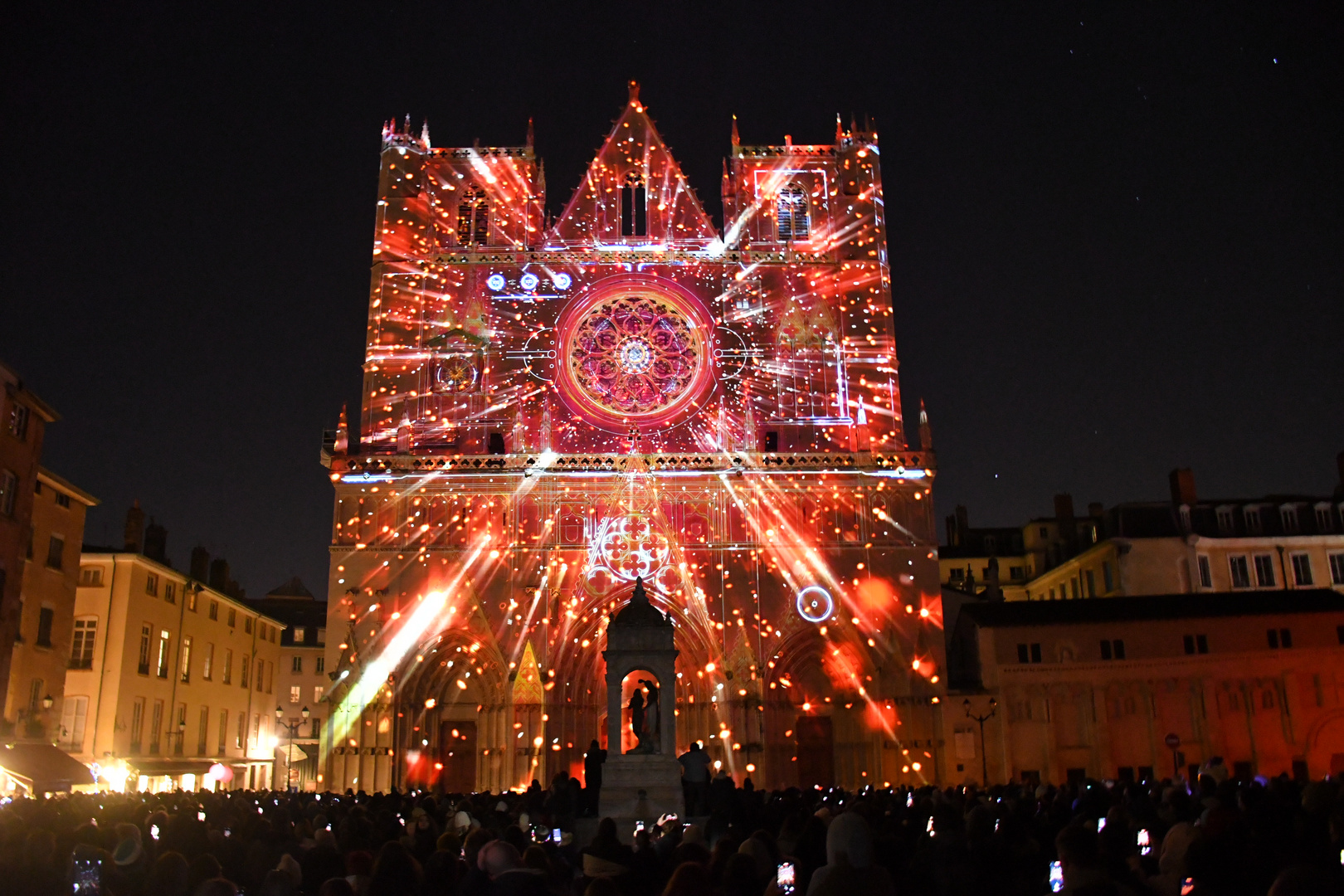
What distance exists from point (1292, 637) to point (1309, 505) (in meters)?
7.91

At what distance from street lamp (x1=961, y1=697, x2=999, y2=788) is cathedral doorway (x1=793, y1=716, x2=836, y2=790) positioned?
3.30 meters

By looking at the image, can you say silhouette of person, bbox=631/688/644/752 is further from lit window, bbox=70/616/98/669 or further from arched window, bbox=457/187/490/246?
arched window, bbox=457/187/490/246

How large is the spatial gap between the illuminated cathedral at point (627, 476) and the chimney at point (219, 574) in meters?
8.94

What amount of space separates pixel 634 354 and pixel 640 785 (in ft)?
54.2

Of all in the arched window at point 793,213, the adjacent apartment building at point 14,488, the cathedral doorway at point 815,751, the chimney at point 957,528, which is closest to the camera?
the adjacent apartment building at point 14,488

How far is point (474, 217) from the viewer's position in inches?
1246

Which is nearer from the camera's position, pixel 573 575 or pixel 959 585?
pixel 573 575

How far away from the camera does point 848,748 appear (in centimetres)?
2716

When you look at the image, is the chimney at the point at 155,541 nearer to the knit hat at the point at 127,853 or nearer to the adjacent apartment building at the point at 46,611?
the adjacent apartment building at the point at 46,611

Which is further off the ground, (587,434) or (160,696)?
(587,434)

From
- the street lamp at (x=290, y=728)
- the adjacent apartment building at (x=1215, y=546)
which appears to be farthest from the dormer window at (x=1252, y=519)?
the street lamp at (x=290, y=728)

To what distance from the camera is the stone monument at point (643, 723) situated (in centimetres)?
1538

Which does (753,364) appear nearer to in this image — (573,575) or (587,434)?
(587,434)

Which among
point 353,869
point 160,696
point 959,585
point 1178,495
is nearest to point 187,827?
point 353,869
